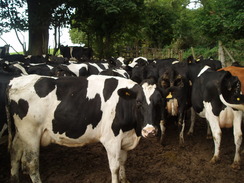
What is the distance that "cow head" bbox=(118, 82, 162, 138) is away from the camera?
3447 mm

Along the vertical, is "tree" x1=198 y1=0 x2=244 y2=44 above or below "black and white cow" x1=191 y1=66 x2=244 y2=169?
above

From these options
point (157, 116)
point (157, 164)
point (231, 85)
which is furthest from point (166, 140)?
point (157, 116)

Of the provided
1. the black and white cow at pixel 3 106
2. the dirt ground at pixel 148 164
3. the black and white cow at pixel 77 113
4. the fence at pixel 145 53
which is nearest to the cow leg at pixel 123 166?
the dirt ground at pixel 148 164

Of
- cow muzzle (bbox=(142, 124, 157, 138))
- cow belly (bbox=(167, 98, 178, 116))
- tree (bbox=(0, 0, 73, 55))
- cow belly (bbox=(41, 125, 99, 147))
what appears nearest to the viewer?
cow muzzle (bbox=(142, 124, 157, 138))

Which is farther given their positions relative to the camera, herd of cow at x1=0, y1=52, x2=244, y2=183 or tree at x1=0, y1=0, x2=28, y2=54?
tree at x1=0, y1=0, x2=28, y2=54

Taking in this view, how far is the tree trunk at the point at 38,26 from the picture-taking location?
15.6 metres

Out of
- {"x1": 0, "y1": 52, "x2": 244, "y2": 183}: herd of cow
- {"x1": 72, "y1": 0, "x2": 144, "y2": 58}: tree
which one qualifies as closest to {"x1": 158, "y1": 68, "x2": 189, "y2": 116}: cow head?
{"x1": 0, "y1": 52, "x2": 244, "y2": 183}: herd of cow

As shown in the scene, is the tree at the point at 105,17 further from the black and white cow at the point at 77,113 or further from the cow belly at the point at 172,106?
the black and white cow at the point at 77,113

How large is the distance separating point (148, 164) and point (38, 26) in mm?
13485

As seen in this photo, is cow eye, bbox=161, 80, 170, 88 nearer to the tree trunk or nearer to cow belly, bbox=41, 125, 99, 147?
cow belly, bbox=41, 125, 99, 147

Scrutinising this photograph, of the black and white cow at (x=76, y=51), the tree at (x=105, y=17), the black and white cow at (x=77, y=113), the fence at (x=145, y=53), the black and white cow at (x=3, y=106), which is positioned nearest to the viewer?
the black and white cow at (x=77, y=113)

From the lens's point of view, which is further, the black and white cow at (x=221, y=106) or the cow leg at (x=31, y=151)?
the black and white cow at (x=221, y=106)

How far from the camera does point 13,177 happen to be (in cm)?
425

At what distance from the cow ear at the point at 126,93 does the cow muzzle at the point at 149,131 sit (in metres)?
0.52
